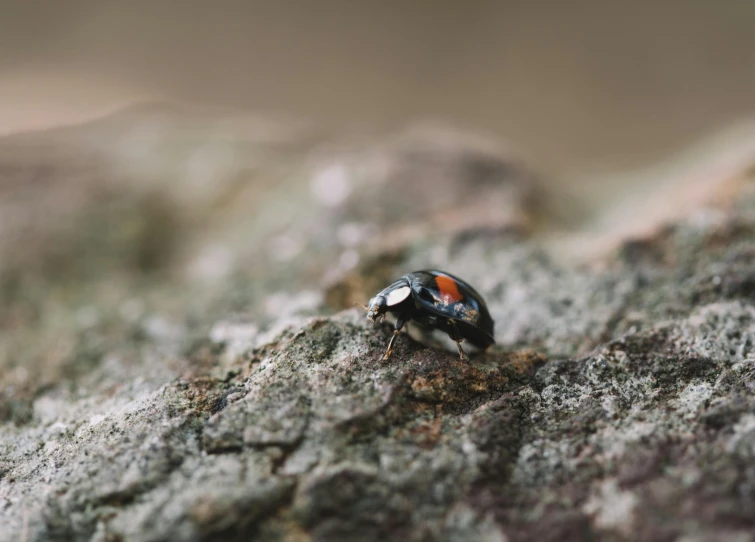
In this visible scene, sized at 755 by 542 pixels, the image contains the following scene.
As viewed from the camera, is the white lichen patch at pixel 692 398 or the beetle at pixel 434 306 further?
the beetle at pixel 434 306

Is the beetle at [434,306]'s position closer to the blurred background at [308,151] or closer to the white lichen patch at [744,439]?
the blurred background at [308,151]

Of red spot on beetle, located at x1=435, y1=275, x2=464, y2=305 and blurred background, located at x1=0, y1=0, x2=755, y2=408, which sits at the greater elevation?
blurred background, located at x1=0, y1=0, x2=755, y2=408

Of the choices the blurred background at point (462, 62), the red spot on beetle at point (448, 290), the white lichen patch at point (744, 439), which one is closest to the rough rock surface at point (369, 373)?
the white lichen patch at point (744, 439)

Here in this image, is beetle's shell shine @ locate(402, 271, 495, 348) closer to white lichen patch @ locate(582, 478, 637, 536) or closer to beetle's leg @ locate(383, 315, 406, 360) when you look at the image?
beetle's leg @ locate(383, 315, 406, 360)

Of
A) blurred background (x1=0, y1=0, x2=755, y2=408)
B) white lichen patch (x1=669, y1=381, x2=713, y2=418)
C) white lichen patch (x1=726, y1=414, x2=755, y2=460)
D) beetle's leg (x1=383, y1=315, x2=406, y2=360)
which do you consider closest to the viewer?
white lichen patch (x1=726, y1=414, x2=755, y2=460)

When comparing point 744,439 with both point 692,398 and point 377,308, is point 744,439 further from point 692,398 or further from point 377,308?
point 377,308

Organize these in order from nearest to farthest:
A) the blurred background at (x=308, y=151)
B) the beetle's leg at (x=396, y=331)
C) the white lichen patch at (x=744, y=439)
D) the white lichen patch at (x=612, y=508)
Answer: the white lichen patch at (x=612, y=508)
the white lichen patch at (x=744, y=439)
the beetle's leg at (x=396, y=331)
the blurred background at (x=308, y=151)

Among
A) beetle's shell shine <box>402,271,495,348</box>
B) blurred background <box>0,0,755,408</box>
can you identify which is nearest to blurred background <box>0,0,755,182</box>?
blurred background <box>0,0,755,408</box>
